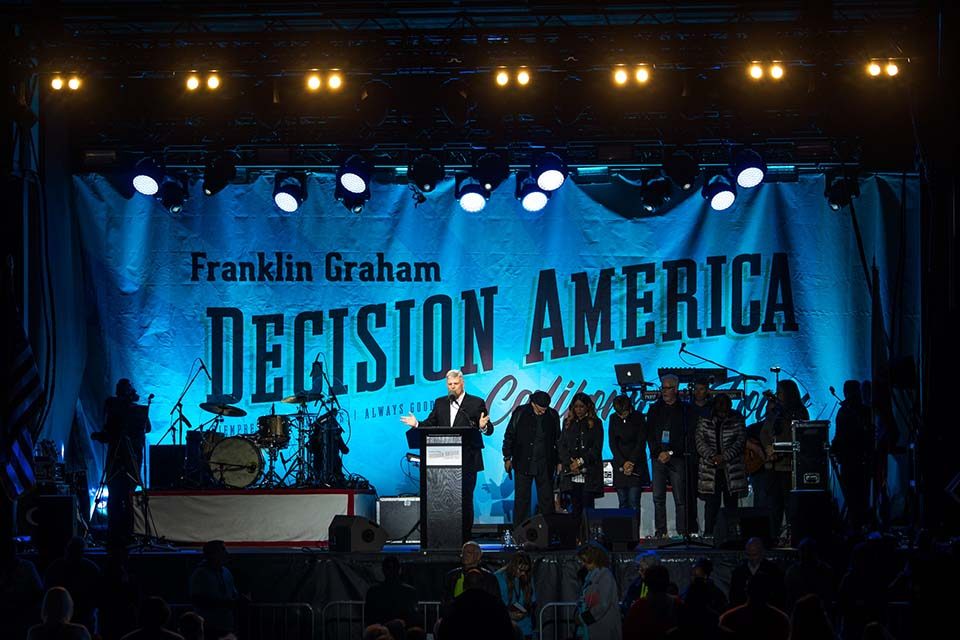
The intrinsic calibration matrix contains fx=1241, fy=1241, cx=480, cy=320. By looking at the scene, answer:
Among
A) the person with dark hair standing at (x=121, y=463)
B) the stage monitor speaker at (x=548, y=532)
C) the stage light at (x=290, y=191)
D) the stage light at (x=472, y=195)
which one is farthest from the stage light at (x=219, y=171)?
the stage monitor speaker at (x=548, y=532)

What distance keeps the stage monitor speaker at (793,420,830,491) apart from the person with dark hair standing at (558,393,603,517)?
93.7 inches

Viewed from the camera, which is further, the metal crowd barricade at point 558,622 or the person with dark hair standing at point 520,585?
the metal crowd barricade at point 558,622

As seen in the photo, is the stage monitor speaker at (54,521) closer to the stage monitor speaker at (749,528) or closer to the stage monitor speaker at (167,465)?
the stage monitor speaker at (167,465)

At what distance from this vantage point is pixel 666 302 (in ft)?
62.0

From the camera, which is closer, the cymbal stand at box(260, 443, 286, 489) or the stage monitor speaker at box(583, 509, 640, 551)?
the stage monitor speaker at box(583, 509, 640, 551)

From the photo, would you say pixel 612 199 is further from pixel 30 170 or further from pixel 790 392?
pixel 30 170

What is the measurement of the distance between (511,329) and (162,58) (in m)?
6.67

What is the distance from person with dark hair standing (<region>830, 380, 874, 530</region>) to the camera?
1468cm

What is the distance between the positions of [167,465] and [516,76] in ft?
22.2

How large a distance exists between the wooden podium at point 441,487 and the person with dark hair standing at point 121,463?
12.3ft

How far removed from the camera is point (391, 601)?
11.3 m

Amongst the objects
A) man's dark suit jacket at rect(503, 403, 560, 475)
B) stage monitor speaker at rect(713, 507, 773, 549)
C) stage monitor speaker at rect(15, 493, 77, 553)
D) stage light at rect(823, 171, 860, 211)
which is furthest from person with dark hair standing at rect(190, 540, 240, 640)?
stage light at rect(823, 171, 860, 211)

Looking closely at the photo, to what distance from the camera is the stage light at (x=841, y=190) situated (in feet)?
56.7

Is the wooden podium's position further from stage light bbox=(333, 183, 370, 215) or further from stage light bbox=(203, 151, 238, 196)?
stage light bbox=(203, 151, 238, 196)
